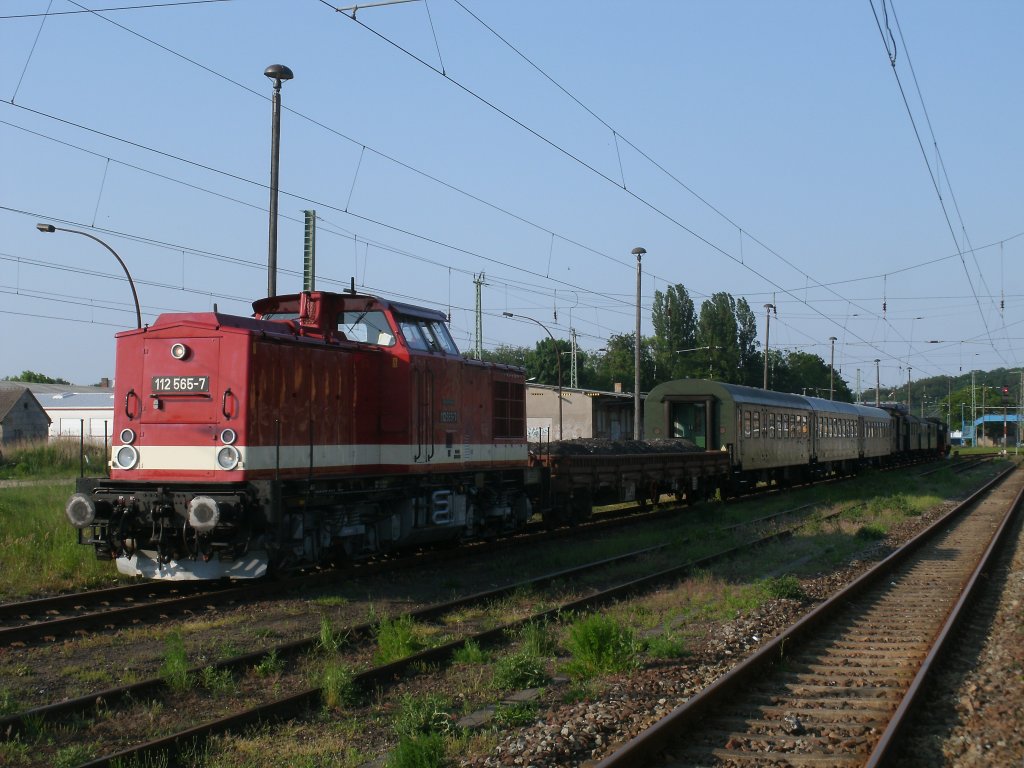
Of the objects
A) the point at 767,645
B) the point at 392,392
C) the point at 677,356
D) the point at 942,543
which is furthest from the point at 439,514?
the point at 677,356

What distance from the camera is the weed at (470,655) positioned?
333 inches

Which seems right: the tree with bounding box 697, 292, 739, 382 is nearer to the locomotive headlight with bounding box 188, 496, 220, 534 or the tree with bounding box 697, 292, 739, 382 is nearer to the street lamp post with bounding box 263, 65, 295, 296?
the street lamp post with bounding box 263, 65, 295, 296

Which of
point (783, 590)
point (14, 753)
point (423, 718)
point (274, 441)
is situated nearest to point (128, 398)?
point (274, 441)

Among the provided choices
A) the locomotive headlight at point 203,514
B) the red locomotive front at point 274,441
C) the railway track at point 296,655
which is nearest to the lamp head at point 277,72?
the red locomotive front at point 274,441

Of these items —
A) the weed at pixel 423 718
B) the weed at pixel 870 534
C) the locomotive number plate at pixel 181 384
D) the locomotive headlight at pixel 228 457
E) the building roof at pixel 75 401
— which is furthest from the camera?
the building roof at pixel 75 401

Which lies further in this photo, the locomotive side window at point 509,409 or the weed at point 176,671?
the locomotive side window at point 509,409

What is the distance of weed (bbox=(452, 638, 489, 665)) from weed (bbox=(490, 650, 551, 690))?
49cm

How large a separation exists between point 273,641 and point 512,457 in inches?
296

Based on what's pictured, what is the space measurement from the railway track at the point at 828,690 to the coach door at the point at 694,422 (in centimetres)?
1404

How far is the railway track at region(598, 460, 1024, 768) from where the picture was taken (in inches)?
235

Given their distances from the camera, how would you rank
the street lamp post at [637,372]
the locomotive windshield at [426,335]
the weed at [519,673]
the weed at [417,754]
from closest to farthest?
1. the weed at [417,754]
2. the weed at [519,673]
3. the locomotive windshield at [426,335]
4. the street lamp post at [637,372]

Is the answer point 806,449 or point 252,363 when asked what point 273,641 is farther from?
point 806,449

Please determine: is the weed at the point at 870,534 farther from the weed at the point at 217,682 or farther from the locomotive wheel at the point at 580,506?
the weed at the point at 217,682

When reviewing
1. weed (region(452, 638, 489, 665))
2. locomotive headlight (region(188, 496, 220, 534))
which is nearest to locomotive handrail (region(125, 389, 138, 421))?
locomotive headlight (region(188, 496, 220, 534))
